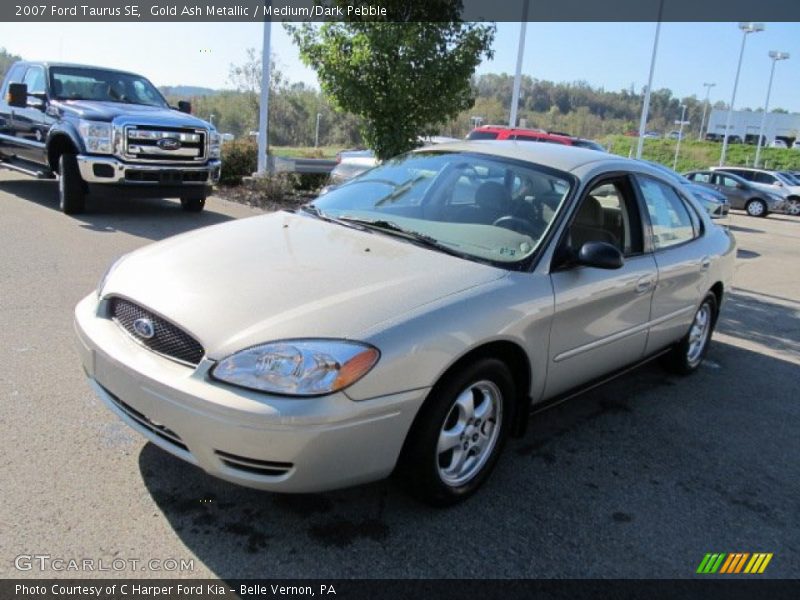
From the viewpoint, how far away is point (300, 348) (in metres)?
2.57

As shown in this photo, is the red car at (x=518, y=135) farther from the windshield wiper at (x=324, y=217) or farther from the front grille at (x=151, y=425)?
the front grille at (x=151, y=425)

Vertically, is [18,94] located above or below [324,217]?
above

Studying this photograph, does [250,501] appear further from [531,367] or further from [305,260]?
[531,367]

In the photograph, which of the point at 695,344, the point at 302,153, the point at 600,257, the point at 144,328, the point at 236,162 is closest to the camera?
the point at 144,328

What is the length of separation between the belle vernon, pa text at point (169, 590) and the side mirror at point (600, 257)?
1982mm

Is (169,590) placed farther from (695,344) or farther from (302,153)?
(302,153)

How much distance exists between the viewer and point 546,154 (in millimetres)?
4191

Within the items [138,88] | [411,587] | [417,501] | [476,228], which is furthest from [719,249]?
[138,88]

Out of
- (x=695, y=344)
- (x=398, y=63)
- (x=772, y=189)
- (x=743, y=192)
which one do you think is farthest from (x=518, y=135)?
(x=772, y=189)

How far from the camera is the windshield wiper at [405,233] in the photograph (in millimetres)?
3453

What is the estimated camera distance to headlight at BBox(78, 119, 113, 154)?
29.2ft

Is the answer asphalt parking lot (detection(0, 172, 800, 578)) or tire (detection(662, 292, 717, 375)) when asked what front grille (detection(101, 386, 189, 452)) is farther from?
tire (detection(662, 292, 717, 375))

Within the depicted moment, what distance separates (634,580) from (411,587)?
36.6 inches

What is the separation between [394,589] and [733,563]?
5.01 ft
